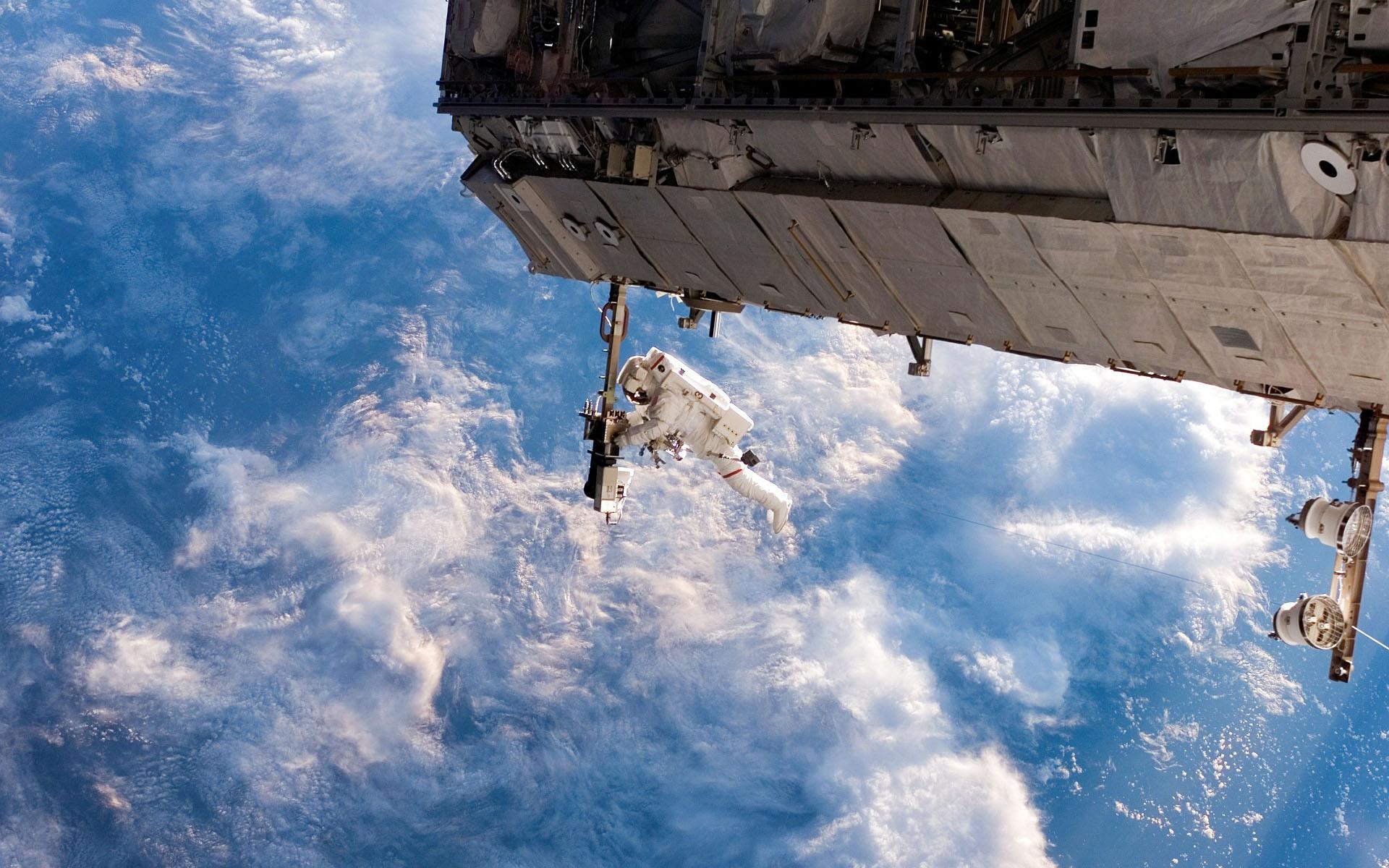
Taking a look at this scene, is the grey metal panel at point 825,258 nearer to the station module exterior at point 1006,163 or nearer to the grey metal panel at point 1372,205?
the station module exterior at point 1006,163

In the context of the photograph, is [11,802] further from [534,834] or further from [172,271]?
[172,271]

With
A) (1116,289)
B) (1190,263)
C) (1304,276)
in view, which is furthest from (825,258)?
(1304,276)

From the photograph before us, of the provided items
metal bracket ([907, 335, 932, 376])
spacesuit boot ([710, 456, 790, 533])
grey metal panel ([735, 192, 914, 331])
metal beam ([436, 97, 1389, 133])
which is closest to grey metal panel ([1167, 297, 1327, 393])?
metal beam ([436, 97, 1389, 133])

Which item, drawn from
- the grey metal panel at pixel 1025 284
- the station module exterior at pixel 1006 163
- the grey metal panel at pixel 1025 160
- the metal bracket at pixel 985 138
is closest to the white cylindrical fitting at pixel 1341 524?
the station module exterior at pixel 1006 163

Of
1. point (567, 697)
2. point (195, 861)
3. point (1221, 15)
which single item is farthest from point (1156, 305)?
point (195, 861)

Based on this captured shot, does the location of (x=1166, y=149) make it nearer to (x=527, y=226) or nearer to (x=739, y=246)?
(x=739, y=246)

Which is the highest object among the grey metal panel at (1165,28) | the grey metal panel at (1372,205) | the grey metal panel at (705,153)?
the grey metal panel at (705,153)
